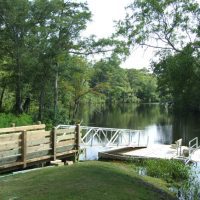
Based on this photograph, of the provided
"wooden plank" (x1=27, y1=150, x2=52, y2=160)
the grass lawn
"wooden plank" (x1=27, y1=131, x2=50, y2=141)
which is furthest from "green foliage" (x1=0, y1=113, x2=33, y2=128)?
the grass lawn

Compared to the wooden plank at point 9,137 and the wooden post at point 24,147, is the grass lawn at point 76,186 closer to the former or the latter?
the wooden plank at point 9,137

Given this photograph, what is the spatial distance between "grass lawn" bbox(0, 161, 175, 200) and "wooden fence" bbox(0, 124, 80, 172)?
82.3 inches

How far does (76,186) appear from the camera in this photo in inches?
329

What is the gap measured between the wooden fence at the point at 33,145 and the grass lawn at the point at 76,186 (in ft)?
6.85

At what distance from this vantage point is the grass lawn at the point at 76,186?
25.3ft

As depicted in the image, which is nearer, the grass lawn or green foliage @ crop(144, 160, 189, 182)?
the grass lawn

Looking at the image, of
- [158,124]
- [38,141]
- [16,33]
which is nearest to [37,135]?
[38,141]

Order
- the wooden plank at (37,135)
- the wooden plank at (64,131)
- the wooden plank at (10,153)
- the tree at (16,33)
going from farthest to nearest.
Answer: the tree at (16,33) → the wooden plank at (64,131) → the wooden plank at (37,135) → the wooden plank at (10,153)

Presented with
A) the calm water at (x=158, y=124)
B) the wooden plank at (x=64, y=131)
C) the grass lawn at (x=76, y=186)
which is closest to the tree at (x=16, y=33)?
the calm water at (x=158, y=124)

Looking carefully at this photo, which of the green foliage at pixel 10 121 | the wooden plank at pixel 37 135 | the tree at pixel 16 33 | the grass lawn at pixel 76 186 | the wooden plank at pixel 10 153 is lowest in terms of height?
the grass lawn at pixel 76 186

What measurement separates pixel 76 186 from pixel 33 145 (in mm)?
5295

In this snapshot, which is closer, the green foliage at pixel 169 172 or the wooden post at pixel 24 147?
the wooden post at pixel 24 147

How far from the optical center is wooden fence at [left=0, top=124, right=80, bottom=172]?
12.1 meters

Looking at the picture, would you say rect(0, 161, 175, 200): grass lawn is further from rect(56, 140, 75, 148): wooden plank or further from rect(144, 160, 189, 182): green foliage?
rect(56, 140, 75, 148): wooden plank
